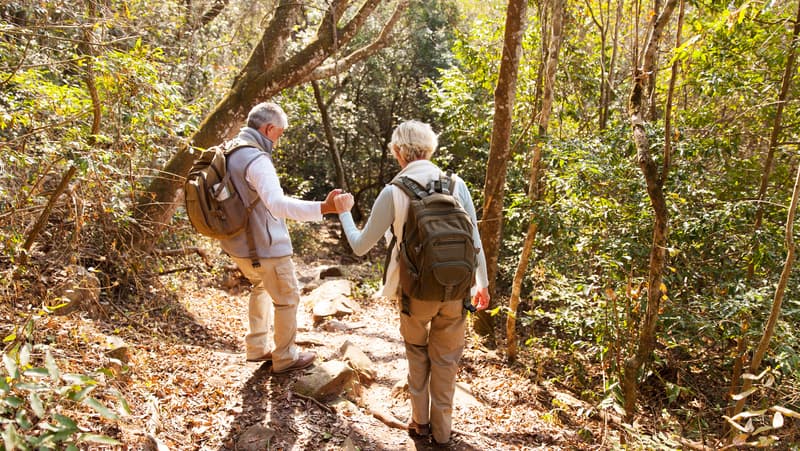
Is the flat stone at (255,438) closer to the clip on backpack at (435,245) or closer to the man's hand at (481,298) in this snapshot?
→ the clip on backpack at (435,245)

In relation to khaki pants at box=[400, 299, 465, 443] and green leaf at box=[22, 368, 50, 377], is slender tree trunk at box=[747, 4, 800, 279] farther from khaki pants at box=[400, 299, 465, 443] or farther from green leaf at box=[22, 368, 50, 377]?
green leaf at box=[22, 368, 50, 377]

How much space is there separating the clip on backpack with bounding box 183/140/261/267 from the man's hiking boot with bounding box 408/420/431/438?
192 centimetres

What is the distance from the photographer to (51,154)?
391 centimetres

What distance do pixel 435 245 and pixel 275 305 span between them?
1.68 m

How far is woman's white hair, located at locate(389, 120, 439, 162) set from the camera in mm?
3168

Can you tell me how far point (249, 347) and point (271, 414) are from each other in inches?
32.1

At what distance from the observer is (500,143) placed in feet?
17.5

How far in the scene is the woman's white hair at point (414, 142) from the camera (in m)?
3.17

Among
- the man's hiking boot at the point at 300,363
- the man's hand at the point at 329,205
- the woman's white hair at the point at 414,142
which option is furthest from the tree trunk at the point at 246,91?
the man's hand at the point at 329,205

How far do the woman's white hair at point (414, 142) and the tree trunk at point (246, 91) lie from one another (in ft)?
9.50

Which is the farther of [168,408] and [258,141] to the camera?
[258,141]

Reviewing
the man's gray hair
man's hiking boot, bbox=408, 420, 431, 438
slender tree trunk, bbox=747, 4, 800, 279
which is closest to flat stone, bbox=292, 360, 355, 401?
man's hiking boot, bbox=408, 420, 431, 438

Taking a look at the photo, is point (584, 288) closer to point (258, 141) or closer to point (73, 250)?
point (258, 141)

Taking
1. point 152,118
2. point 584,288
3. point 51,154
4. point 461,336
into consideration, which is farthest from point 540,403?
point 51,154
